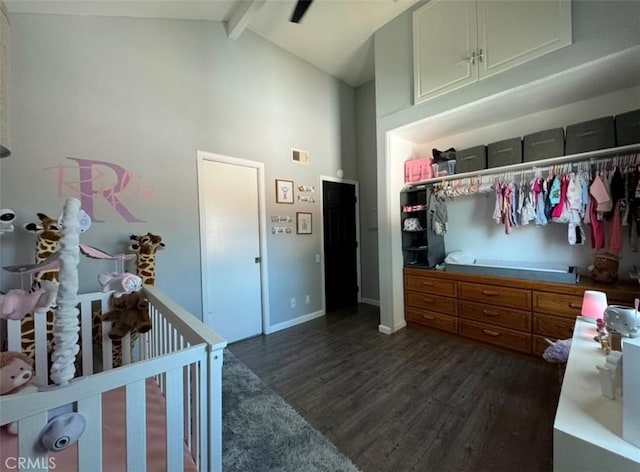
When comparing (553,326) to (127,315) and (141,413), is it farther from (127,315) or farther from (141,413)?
(127,315)

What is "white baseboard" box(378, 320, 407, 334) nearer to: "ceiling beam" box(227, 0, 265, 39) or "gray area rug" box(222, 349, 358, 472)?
"gray area rug" box(222, 349, 358, 472)

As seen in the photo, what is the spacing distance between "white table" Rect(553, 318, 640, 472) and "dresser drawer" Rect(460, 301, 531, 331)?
A: 4.38 feet

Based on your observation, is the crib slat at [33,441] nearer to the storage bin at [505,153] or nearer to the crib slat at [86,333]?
the crib slat at [86,333]

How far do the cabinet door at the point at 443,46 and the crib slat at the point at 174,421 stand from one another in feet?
9.96

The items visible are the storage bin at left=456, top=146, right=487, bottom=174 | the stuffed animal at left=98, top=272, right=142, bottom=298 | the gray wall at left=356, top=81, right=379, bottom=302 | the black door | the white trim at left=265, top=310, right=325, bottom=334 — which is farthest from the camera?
the gray wall at left=356, top=81, right=379, bottom=302

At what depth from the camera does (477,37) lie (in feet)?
7.82

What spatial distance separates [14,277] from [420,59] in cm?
390

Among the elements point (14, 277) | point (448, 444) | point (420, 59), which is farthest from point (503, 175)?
point (14, 277)

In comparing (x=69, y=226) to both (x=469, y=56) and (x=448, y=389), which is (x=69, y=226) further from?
(x=469, y=56)

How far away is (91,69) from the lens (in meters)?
2.12

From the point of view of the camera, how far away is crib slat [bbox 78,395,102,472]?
2.43ft

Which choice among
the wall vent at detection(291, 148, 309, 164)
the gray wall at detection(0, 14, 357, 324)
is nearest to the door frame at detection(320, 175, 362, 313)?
the gray wall at detection(0, 14, 357, 324)

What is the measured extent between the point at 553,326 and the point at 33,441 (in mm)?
3186

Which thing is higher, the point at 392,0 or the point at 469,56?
the point at 392,0
